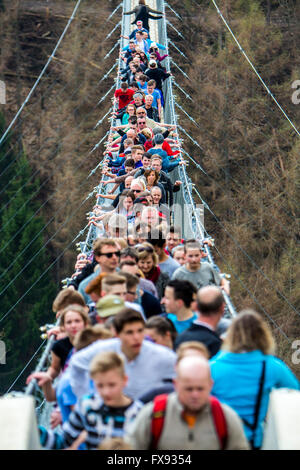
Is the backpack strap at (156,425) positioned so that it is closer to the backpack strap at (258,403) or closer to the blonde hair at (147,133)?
the backpack strap at (258,403)

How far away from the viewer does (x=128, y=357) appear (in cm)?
380

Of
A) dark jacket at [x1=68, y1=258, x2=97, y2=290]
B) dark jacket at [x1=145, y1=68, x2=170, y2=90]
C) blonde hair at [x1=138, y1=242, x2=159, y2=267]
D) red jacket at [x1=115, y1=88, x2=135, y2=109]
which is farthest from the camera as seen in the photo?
dark jacket at [x1=145, y1=68, x2=170, y2=90]

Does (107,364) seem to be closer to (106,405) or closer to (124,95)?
(106,405)

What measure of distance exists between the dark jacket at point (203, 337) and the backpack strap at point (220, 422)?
35.5 inches

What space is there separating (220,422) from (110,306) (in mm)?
1299

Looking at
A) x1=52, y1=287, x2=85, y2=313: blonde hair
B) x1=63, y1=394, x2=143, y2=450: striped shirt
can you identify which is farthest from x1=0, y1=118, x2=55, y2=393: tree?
x1=63, y1=394, x2=143, y2=450: striped shirt

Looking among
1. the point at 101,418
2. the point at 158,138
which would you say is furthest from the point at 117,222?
the point at 158,138

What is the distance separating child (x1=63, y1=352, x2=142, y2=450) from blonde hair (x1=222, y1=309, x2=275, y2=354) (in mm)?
431

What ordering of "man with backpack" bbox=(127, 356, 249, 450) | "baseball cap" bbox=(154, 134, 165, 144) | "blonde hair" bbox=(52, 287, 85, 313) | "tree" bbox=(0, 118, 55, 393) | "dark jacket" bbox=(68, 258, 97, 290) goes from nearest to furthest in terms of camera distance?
"man with backpack" bbox=(127, 356, 249, 450)
"blonde hair" bbox=(52, 287, 85, 313)
"dark jacket" bbox=(68, 258, 97, 290)
"baseball cap" bbox=(154, 134, 165, 144)
"tree" bbox=(0, 118, 55, 393)

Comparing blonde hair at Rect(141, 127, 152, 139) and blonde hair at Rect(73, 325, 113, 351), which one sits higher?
blonde hair at Rect(141, 127, 152, 139)

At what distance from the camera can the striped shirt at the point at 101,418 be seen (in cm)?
338

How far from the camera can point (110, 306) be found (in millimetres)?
4391

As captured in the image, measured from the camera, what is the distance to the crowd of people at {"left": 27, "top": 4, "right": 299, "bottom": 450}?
3.17 meters

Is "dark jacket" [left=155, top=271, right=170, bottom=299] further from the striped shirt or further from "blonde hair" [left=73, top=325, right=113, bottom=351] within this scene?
the striped shirt
